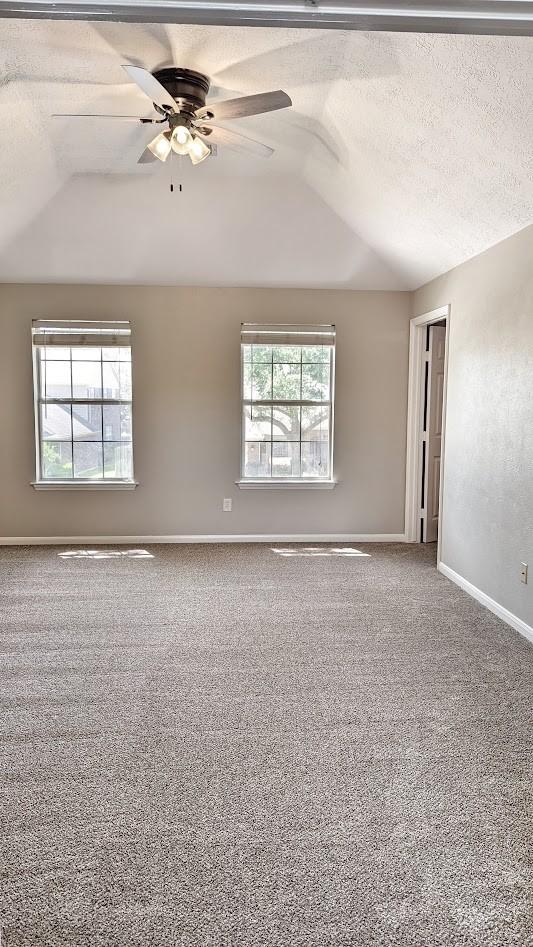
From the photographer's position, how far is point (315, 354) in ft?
19.8

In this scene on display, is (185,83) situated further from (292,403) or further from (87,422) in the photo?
(87,422)

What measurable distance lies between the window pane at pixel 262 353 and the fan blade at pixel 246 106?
114 inches

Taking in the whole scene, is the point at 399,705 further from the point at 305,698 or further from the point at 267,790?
the point at 267,790

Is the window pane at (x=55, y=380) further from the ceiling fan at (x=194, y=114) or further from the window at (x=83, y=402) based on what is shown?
the ceiling fan at (x=194, y=114)

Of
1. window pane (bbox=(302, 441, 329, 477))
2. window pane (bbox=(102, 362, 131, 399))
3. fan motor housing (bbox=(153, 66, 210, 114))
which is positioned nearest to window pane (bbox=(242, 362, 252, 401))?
window pane (bbox=(302, 441, 329, 477))

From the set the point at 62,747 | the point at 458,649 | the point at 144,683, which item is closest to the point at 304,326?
the point at 458,649

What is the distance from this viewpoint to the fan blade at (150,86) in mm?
2541

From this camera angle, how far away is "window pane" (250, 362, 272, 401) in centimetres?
599

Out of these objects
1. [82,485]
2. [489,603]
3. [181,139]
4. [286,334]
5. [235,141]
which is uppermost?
[235,141]

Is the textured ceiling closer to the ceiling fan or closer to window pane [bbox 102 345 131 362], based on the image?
the ceiling fan

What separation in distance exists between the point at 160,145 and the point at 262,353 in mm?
2837

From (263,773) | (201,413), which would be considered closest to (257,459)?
(201,413)

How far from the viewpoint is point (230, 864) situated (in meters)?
1.87

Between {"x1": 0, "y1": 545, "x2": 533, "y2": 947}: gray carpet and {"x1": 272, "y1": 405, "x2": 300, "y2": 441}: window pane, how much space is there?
2.14 metres
